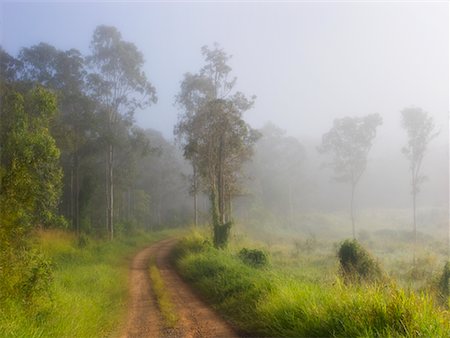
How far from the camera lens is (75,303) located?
9.40 m

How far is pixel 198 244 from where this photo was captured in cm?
2053

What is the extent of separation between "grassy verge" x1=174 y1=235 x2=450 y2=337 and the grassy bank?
2.92 metres

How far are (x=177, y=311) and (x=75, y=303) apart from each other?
260 centimetres

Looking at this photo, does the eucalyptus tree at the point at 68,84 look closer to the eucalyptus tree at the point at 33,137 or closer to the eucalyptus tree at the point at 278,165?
the eucalyptus tree at the point at 33,137

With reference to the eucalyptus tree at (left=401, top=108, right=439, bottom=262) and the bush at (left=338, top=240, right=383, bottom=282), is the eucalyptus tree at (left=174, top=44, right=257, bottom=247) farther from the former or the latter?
the eucalyptus tree at (left=401, top=108, right=439, bottom=262)

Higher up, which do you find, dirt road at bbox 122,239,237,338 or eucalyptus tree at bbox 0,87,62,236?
eucalyptus tree at bbox 0,87,62,236

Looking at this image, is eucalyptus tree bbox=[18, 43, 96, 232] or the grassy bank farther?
eucalyptus tree bbox=[18, 43, 96, 232]

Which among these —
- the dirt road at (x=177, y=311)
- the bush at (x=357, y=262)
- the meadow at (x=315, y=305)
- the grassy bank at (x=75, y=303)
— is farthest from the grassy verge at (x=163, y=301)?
the bush at (x=357, y=262)

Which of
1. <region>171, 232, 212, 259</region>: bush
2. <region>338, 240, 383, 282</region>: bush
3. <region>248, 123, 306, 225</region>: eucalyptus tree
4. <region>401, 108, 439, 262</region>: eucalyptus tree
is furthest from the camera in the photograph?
<region>248, 123, 306, 225</region>: eucalyptus tree

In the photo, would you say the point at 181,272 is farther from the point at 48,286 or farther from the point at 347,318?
the point at 347,318

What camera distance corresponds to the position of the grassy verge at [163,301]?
956 centimetres

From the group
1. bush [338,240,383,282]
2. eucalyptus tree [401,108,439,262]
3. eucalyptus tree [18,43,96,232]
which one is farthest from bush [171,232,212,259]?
eucalyptus tree [401,108,439,262]

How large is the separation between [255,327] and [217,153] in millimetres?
16511

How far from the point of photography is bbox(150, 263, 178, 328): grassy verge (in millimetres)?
9559
